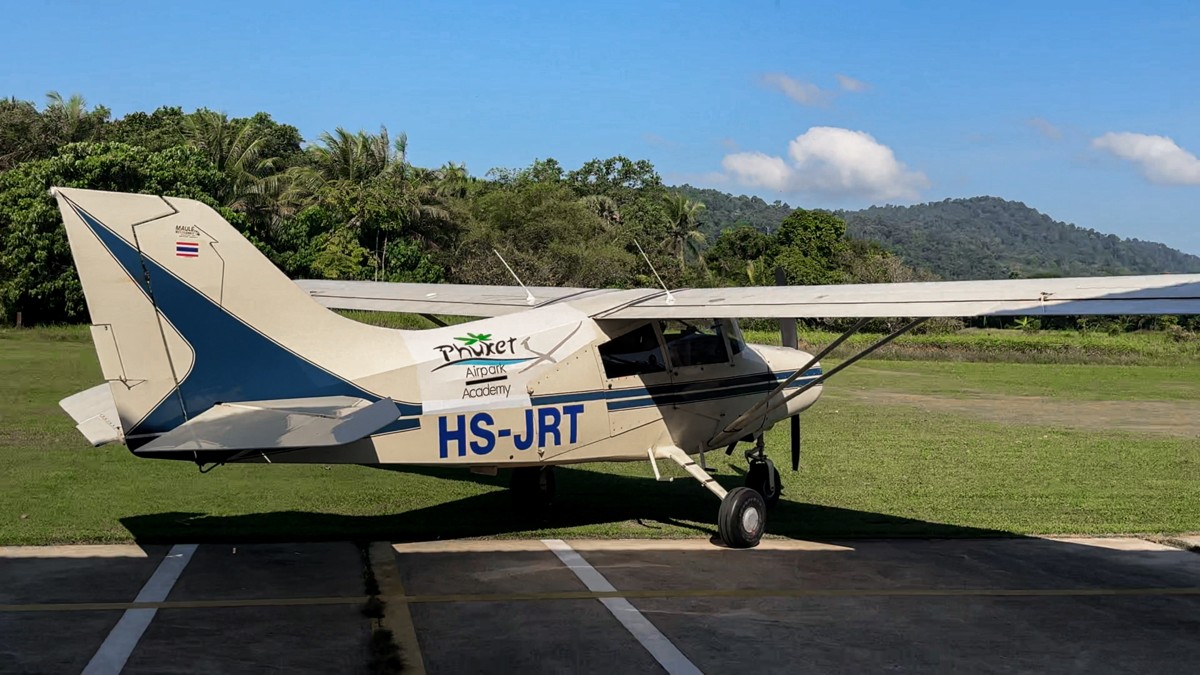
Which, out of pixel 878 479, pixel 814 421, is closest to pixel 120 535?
pixel 878 479

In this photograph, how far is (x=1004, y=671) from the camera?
22.4ft

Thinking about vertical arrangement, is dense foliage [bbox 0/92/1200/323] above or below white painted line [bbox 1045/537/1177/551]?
above

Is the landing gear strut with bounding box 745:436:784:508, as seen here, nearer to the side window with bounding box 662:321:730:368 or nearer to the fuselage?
the fuselage

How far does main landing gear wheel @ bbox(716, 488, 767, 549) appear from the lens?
10.1 m

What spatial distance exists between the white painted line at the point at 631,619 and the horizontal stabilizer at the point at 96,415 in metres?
3.78

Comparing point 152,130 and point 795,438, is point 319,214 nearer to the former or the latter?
point 152,130

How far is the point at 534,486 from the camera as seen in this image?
37.2 ft

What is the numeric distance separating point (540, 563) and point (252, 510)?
3.49 meters

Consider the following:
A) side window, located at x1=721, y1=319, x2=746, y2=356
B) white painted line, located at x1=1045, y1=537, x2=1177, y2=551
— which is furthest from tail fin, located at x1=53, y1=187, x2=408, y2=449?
white painted line, located at x1=1045, y1=537, x2=1177, y2=551

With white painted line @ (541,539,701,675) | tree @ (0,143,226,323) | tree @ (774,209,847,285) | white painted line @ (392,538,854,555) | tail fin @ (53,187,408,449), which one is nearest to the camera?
white painted line @ (541,539,701,675)

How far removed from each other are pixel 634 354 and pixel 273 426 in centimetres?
387

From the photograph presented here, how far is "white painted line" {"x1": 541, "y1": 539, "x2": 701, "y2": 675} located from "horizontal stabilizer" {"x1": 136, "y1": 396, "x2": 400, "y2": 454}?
2136 millimetres

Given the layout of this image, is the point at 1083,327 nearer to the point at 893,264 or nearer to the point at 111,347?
the point at 893,264

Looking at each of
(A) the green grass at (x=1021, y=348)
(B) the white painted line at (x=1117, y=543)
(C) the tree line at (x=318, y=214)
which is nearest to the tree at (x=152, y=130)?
(C) the tree line at (x=318, y=214)
